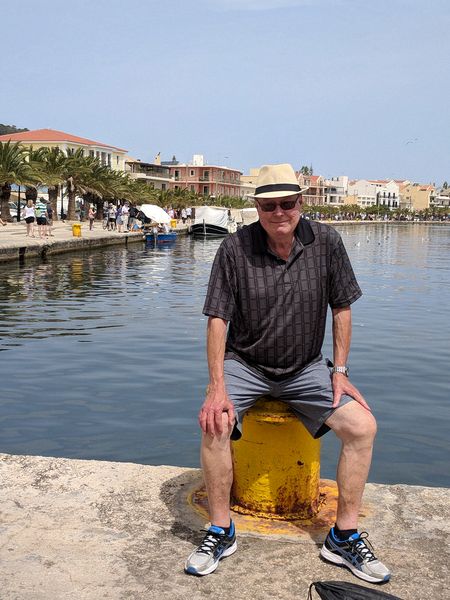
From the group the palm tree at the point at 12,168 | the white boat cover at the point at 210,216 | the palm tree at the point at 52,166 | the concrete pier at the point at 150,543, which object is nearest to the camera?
the concrete pier at the point at 150,543

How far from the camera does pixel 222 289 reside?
3.79 metres

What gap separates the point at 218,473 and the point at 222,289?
91cm

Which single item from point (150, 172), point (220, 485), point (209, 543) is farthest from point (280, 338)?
point (150, 172)

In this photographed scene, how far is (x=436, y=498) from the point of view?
4293 mm

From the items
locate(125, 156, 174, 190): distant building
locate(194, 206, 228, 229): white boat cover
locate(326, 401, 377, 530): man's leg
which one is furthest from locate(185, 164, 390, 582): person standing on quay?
locate(125, 156, 174, 190): distant building

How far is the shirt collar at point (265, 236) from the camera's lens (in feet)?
12.6

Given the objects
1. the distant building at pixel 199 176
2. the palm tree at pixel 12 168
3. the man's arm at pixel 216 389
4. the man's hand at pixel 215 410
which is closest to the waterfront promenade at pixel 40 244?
the palm tree at pixel 12 168

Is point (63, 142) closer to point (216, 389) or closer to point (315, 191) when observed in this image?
point (216, 389)

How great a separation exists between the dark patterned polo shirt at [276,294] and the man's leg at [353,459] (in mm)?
416

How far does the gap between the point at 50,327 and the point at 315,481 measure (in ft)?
33.8

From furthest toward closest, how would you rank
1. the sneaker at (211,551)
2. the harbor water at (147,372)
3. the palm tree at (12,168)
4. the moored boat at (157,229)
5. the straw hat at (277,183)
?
the moored boat at (157,229)
the palm tree at (12,168)
the harbor water at (147,372)
the straw hat at (277,183)
the sneaker at (211,551)

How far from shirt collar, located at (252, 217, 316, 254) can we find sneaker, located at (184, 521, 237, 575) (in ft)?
4.52

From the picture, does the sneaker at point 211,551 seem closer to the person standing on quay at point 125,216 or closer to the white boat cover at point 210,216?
the person standing on quay at point 125,216

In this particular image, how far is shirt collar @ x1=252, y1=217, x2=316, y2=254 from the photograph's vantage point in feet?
12.6
